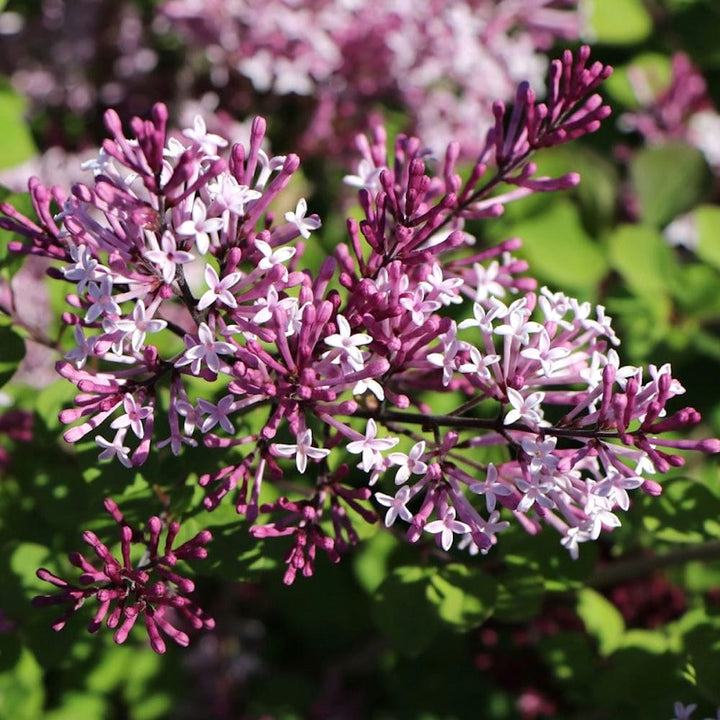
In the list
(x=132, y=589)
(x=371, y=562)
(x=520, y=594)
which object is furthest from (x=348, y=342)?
(x=371, y=562)

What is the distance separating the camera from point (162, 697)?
9.62ft

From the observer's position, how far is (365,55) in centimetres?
314

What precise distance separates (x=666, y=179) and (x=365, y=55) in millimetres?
1116

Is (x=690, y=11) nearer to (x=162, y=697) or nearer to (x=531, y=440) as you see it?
(x=531, y=440)

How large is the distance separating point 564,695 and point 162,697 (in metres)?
1.29

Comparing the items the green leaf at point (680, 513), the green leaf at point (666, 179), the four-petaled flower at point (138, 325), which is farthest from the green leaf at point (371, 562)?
the green leaf at point (666, 179)

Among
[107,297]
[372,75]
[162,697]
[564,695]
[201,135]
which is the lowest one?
[162,697]

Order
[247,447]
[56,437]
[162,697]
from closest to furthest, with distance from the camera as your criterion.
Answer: [247,447], [56,437], [162,697]

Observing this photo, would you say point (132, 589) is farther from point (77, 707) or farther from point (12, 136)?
point (12, 136)

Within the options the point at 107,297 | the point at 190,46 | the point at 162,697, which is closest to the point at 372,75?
the point at 190,46

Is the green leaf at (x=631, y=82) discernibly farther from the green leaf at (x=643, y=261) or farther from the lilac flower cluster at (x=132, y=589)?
the lilac flower cluster at (x=132, y=589)

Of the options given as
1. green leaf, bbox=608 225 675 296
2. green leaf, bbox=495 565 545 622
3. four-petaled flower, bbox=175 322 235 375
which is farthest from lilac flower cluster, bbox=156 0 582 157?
four-petaled flower, bbox=175 322 235 375

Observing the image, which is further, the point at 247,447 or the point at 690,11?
the point at 690,11

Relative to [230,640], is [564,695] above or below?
above
